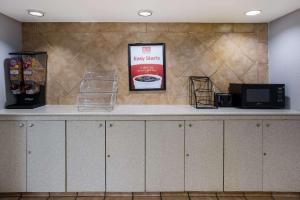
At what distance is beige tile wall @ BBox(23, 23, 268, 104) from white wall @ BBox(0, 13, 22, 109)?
15cm

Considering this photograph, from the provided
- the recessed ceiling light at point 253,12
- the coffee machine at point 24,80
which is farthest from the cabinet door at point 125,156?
the recessed ceiling light at point 253,12

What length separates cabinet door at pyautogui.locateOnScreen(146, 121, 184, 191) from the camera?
2.60 meters

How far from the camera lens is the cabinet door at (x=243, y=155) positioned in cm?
260

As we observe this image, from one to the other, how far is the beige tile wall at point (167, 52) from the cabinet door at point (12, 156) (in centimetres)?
71

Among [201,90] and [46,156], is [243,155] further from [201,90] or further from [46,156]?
[46,156]

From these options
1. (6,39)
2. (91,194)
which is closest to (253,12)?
(91,194)

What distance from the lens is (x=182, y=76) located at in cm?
322

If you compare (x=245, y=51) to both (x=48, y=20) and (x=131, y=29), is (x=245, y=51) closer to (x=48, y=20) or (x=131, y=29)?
(x=131, y=29)

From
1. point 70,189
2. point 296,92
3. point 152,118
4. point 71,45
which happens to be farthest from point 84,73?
point 296,92

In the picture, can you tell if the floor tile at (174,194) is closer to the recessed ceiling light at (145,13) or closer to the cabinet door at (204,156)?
the cabinet door at (204,156)

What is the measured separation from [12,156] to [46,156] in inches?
13.6

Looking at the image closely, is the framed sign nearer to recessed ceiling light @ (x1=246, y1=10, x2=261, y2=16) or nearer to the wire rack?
the wire rack

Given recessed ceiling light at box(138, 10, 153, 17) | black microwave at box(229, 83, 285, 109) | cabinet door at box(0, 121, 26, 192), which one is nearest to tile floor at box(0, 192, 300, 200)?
cabinet door at box(0, 121, 26, 192)

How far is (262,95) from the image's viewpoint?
2836 millimetres
